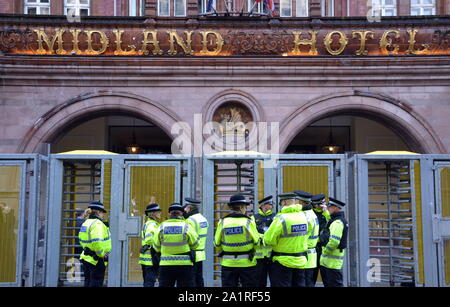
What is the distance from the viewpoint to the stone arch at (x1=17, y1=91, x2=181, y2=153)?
1672cm

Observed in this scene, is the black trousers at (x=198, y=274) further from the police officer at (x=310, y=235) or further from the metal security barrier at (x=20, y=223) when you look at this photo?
the metal security barrier at (x=20, y=223)

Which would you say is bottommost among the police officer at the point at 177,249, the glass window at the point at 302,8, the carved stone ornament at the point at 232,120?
the police officer at the point at 177,249

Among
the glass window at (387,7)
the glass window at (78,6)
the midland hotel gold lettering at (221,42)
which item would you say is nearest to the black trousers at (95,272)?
the midland hotel gold lettering at (221,42)

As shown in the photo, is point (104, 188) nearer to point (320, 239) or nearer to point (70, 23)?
point (320, 239)

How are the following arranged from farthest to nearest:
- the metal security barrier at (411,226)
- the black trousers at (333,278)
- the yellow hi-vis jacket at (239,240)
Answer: the metal security barrier at (411,226), the black trousers at (333,278), the yellow hi-vis jacket at (239,240)

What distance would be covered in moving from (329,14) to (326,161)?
8609 millimetres

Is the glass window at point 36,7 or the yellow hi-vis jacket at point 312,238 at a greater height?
the glass window at point 36,7

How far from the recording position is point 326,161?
1178cm

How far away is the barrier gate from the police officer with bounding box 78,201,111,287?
129cm

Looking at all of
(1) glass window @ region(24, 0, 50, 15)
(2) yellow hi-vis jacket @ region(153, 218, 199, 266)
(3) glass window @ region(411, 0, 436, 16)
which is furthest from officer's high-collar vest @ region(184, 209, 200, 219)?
(3) glass window @ region(411, 0, 436, 16)

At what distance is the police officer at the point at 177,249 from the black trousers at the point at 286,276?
1.26 meters

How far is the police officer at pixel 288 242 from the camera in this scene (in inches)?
340

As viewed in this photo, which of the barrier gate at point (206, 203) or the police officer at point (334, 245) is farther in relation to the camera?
the barrier gate at point (206, 203)
